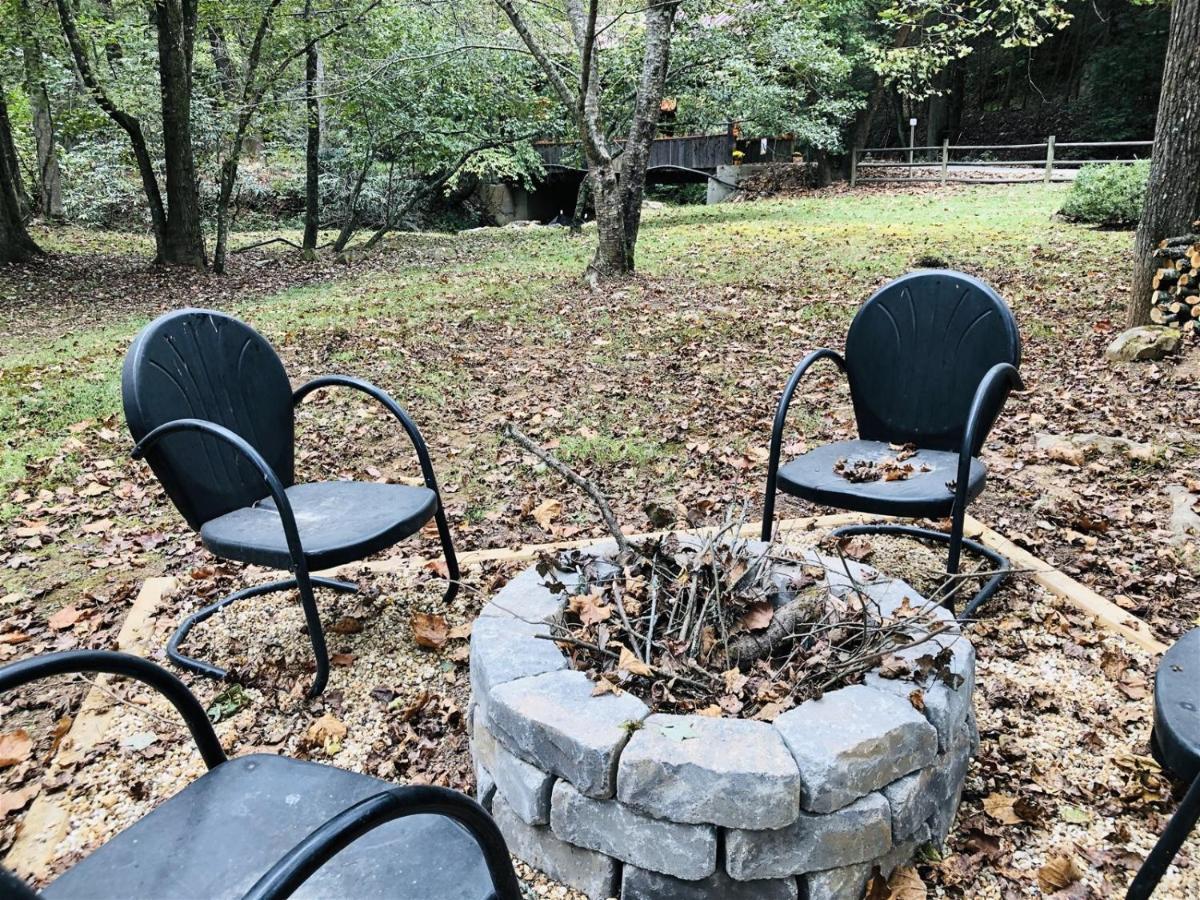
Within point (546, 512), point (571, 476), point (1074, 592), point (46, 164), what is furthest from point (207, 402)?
point (46, 164)

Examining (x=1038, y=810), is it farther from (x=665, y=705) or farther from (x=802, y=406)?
(x=802, y=406)

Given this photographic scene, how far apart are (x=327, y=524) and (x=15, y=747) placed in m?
1.07

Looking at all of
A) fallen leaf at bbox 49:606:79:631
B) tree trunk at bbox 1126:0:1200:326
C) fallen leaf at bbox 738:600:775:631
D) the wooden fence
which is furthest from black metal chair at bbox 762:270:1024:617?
the wooden fence

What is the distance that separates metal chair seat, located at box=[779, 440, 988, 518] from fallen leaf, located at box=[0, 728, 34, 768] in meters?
2.40

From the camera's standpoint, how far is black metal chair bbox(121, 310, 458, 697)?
2223 mm

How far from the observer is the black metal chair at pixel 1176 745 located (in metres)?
1.31

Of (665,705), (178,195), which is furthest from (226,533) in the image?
(178,195)

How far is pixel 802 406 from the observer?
4902mm

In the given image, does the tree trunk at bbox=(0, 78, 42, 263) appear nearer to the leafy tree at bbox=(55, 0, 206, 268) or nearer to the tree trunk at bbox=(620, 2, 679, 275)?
the leafy tree at bbox=(55, 0, 206, 268)

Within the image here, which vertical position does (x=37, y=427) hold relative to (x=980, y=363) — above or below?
below

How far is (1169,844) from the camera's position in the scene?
134cm

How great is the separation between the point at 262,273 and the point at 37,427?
6503 mm

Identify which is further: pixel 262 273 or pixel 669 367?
pixel 262 273

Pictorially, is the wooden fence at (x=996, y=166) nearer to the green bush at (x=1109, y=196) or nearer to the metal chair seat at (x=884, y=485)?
the green bush at (x=1109, y=196)
